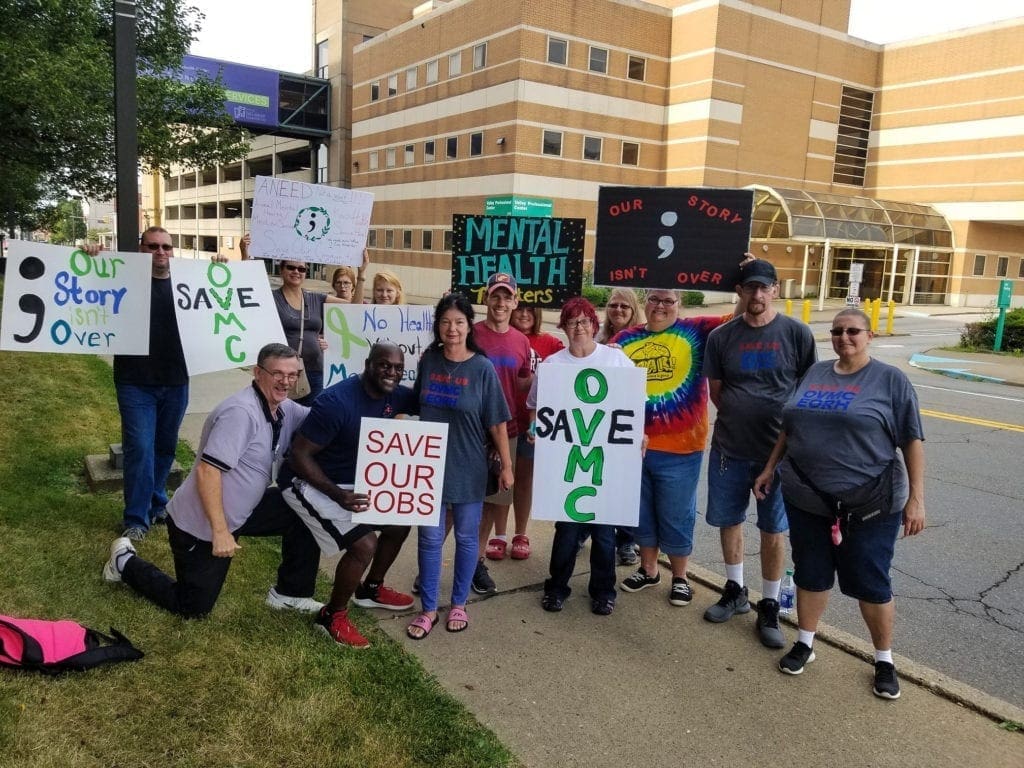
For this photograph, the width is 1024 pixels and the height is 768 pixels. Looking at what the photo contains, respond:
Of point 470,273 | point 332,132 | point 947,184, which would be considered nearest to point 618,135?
point 947,184

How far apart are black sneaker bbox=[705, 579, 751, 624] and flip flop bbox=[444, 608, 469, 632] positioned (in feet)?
4.65

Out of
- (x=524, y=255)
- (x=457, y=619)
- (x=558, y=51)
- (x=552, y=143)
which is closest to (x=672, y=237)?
(x=524, y=255)

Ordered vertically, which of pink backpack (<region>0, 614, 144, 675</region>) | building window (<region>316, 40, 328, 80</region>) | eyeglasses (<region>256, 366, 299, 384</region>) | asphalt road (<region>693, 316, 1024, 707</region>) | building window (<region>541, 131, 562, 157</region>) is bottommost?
asphalt road (<region>693, 316, 1024, 707</region>)

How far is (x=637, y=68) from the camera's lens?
38188mm

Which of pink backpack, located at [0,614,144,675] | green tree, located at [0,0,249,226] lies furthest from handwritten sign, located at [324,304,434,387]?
green tree, located at [0,0,249,226]

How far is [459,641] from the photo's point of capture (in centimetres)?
398

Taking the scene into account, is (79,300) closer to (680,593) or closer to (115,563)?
(115,563)

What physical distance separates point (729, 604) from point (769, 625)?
0.30 m

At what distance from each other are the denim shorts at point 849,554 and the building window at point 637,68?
38.3m

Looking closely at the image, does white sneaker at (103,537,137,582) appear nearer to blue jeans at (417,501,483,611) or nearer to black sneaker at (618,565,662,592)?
blue jeans at (417,501,483,611)

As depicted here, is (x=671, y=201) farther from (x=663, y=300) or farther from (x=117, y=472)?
(x=117, y=472)

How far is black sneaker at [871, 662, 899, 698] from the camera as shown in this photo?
3539 mm

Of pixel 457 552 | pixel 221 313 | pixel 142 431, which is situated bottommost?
pixel 457 552

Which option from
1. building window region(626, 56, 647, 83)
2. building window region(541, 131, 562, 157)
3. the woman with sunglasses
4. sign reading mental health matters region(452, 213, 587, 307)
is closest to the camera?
the woman with sunglasses
